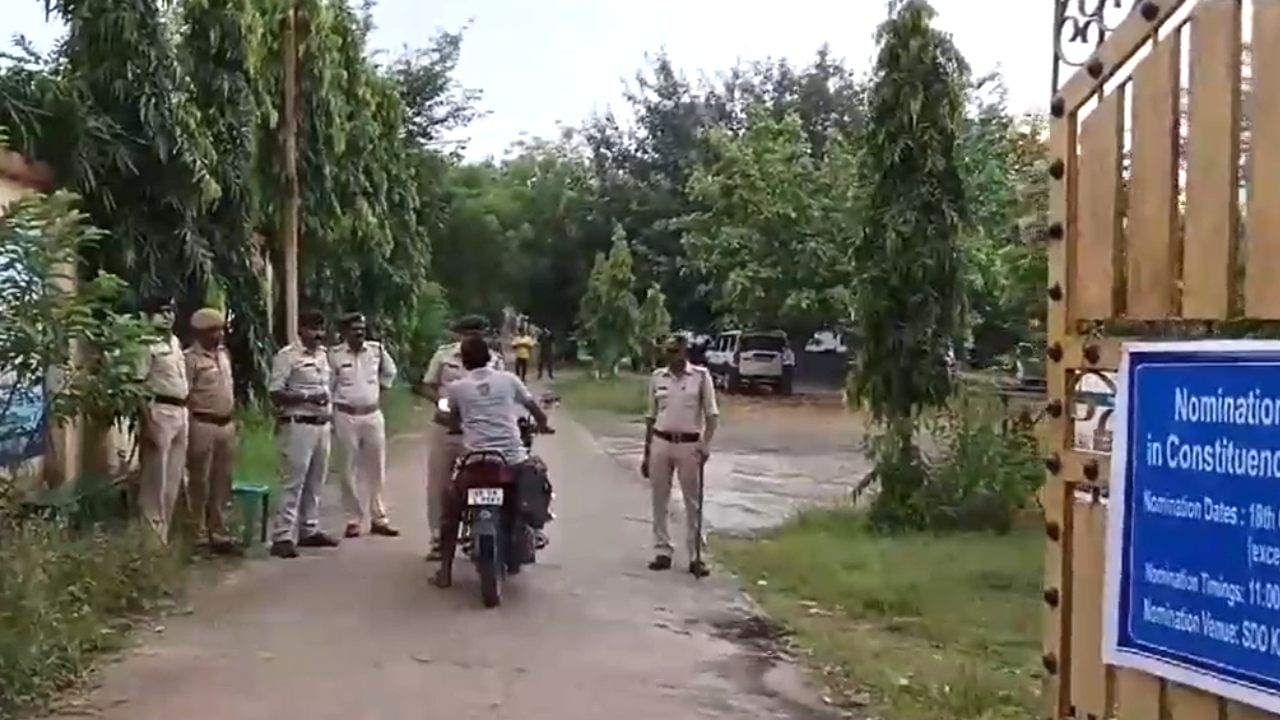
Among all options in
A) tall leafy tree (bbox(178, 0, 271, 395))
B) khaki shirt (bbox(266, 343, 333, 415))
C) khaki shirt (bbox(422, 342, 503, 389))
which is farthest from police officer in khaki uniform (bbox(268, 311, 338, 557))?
tall leafy tree (bbox(178, 0, 271, 395))

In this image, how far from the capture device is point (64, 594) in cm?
877

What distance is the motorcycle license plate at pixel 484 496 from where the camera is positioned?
34.6 feet

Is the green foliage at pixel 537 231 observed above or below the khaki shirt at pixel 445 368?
above

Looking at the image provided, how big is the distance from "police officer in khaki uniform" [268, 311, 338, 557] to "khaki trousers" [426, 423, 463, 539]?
874mm

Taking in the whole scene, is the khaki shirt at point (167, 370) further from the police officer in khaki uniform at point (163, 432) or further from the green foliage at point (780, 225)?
the green foliage at point (780, 225)

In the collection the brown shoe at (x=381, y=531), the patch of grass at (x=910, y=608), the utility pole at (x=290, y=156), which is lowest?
the patch of grass at (x=910, y=608)

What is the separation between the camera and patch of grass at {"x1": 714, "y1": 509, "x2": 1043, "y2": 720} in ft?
28.2

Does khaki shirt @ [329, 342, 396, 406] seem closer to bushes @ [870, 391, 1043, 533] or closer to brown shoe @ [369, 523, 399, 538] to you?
brown shoe @ [369, 523, 399, 538]

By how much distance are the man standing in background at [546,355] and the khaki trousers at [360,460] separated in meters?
43.1

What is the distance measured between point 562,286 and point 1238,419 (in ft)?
195

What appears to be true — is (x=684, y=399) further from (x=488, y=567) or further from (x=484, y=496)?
(x=488, y=567)

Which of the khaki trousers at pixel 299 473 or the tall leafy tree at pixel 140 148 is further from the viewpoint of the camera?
the khaki trousers at pixel 299 473

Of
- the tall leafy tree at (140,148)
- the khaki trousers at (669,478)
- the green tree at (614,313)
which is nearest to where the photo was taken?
the tall leafy tree at (140,148)

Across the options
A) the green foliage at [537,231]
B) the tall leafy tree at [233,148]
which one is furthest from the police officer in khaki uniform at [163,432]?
the green foliage at [537,231]
